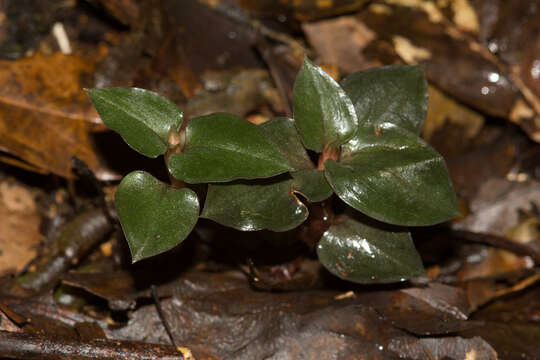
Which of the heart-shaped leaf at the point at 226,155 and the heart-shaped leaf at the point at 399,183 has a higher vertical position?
the heart-shaped leaf at the point at 226,155

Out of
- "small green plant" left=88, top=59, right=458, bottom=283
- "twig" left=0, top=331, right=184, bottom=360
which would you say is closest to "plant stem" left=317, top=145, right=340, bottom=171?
"small green plant" left=88, top=59, right=458, bottom=283

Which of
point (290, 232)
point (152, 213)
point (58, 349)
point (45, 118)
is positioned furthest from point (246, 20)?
point (58, 349)

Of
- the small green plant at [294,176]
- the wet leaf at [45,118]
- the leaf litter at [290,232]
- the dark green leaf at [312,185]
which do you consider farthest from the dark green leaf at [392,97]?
the wet leaf at [45,118]

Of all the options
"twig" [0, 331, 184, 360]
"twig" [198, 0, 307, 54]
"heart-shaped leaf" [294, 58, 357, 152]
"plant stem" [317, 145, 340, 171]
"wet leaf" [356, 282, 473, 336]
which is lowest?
"wet leaf" [356, 282, 473, 336]

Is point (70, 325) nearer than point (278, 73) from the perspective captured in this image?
Yes

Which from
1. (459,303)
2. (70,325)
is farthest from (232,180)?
(459,303)

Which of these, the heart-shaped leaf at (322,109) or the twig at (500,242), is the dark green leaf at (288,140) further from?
the twig at (500,242)

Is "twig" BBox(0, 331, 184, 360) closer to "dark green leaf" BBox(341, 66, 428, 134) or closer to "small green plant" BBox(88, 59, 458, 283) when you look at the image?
"small green plant" BBox(88, 59, 458, 283)

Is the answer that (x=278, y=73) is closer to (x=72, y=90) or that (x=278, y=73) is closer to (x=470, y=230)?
(x=72, y=90)
